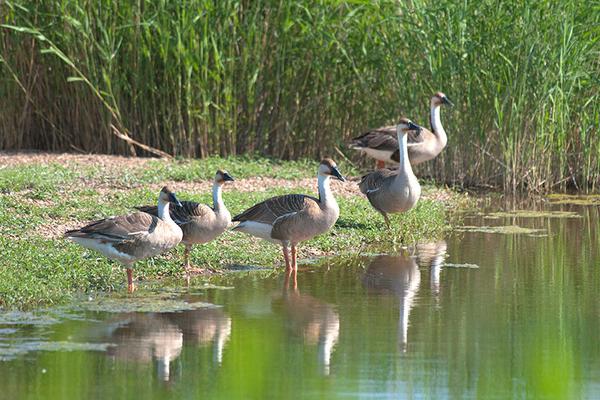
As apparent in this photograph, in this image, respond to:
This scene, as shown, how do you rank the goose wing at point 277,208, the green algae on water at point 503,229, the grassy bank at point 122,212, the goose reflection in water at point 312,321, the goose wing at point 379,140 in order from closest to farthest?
the goose reflection in water at point 312,321 < the grassy bank at point 122,212 < the goose wing at point 277,208 < the green algae on water at point 503,229 < the goose wing at point 379,140

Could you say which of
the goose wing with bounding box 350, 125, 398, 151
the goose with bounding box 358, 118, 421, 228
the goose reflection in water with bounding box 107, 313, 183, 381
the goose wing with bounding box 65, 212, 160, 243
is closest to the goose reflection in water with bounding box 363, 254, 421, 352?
the goose with bounding box 358, 118, 421, 228

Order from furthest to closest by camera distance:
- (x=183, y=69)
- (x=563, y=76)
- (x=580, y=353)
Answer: (x=183, y=69) → (x=563, y=76) → (x=580, y=353)

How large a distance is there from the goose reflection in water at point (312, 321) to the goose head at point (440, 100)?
18.7 feet

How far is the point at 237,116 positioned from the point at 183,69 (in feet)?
3.92

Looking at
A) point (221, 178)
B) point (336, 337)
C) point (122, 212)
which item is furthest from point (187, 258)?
point (336, 337)

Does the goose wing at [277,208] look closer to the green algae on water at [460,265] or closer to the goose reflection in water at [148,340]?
the green algae on water at [460,265]

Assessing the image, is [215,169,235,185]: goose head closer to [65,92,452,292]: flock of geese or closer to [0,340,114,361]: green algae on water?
[65,92,452,292]: flock of geese

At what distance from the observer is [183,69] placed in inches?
661

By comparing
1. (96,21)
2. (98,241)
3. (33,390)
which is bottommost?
(33,390)

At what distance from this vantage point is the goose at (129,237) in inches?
383

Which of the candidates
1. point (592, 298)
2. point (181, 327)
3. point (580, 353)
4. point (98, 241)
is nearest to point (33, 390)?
point (181, 327)

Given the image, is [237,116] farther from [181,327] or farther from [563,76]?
[181,327]

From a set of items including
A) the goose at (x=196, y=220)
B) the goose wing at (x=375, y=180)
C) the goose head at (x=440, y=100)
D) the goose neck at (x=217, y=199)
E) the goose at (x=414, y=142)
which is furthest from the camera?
the goose head at (x=440, y=100)

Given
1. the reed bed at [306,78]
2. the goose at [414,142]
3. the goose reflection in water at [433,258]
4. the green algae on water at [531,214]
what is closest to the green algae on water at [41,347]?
the goose reflection in water at [433,258]
